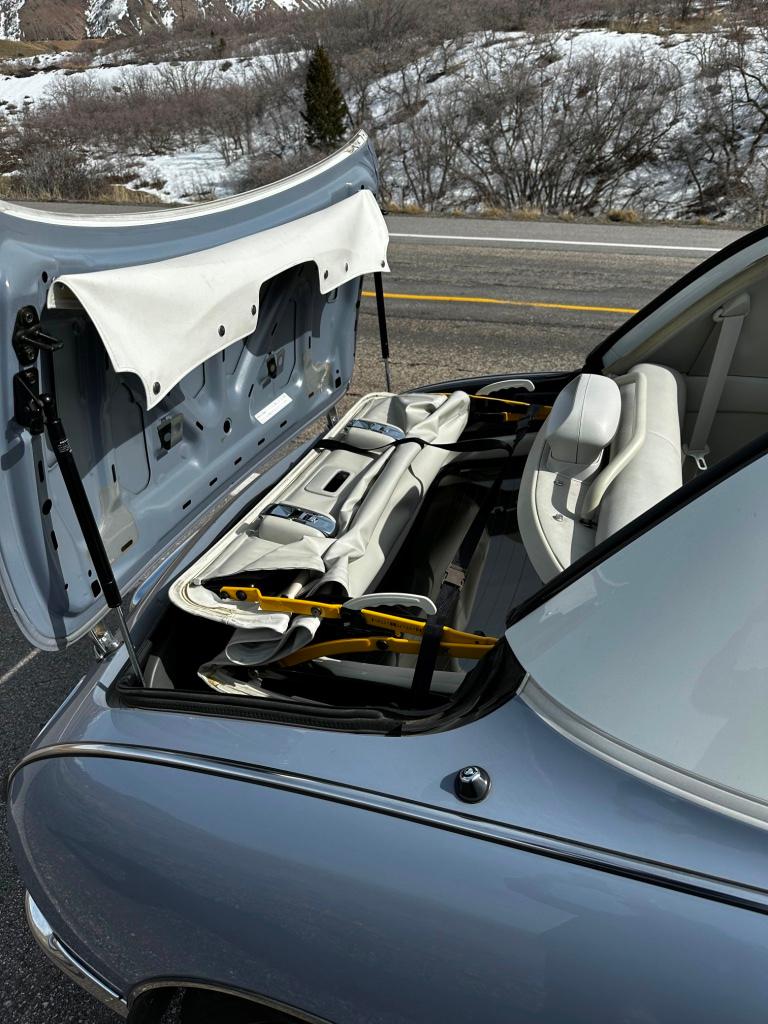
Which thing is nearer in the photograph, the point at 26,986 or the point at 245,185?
the point at 26,986

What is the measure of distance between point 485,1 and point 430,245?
33865 mm

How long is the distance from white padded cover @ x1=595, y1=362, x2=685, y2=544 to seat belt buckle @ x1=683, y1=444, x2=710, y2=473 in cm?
14

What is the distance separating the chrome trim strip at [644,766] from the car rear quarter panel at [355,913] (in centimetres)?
14

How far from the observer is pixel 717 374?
2.95 meters

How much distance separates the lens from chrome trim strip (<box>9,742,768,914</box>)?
123cm

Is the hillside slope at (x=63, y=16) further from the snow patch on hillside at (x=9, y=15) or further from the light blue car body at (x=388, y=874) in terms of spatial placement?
the light blue car body at (x=388, y=874)

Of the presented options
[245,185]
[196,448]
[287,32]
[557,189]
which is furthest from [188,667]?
[287,32]

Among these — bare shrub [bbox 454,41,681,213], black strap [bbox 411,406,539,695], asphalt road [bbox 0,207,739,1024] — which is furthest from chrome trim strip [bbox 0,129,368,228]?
bare shrub [bbox 454,41,681,213]

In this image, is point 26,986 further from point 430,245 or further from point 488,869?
point 430,245

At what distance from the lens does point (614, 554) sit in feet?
4.77

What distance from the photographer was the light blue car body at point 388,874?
1244mm

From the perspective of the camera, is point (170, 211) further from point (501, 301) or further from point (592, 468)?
point (501, 301)

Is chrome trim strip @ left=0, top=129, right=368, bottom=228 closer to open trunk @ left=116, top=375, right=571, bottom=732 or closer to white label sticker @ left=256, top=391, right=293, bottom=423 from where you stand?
white label sticker @ left=256, top=391, right=293, bottom=423

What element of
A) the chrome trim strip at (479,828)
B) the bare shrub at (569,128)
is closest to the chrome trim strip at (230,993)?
the chrome trim strip at (479,828)
